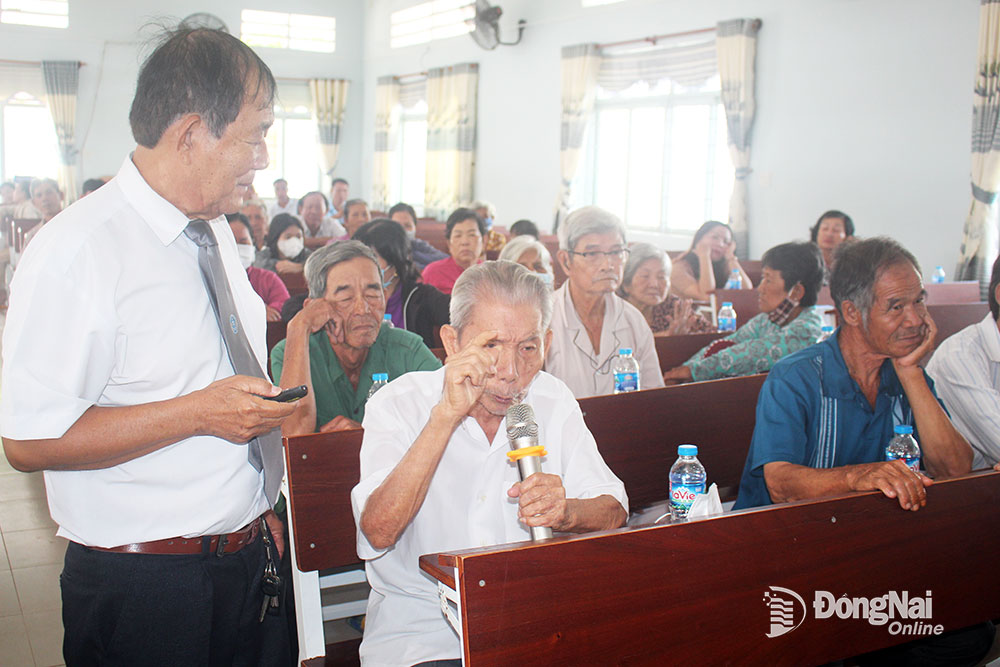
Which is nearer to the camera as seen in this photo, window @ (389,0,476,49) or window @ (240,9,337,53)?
window @ (389,0,476,49)

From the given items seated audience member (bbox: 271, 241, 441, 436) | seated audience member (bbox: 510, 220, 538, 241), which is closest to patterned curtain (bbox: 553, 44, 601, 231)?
seated audience member (bbox: 510, 220, 538, 241)

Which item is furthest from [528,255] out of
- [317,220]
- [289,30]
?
[289,30]

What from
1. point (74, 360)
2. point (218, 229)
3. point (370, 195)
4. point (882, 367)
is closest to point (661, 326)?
point (882, 367)

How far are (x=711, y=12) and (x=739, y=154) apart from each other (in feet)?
5.04

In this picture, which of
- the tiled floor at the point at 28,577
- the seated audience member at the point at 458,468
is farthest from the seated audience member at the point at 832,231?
the tiled floor at the point at 28,577

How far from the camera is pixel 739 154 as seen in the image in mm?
8672

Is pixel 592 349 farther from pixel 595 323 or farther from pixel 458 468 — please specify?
pixel 458 468

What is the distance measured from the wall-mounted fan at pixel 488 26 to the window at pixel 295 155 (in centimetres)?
552

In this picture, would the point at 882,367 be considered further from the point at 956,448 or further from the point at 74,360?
the point at 74,360

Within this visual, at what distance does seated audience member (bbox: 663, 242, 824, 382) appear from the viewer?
11.7ft

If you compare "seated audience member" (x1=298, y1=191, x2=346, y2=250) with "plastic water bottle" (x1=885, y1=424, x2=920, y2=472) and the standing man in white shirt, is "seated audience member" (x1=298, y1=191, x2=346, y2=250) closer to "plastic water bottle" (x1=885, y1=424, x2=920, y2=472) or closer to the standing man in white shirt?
"plastic water bottle" (x1=885, y1=424, x2=920, y2=472)

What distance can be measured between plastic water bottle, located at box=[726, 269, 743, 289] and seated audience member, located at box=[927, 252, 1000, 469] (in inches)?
135

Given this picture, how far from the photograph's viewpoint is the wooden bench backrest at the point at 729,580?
137 cm

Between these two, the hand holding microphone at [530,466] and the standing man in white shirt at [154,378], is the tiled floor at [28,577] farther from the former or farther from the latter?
the hand holding microphone at [530,466]
